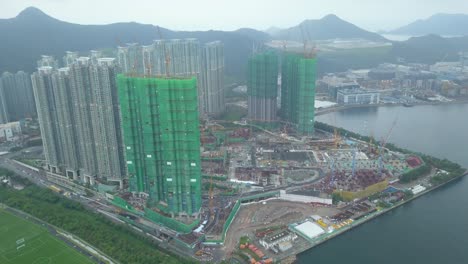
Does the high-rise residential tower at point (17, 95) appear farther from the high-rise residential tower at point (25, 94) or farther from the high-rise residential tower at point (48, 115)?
the high-rise residential tower at point (48, 115)

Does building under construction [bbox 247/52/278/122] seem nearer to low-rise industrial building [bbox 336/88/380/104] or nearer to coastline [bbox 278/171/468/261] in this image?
low-rise industrial building [bbox 336/88/380/104]

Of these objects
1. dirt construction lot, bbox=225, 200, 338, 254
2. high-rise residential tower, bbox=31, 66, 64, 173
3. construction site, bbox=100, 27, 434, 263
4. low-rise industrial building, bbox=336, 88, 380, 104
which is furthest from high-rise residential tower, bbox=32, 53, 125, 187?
low-rise industrial building, bbox=336, 88, 380, 104

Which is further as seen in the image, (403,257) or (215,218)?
(215,218)

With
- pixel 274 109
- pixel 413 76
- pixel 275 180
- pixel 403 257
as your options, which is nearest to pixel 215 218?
pixel 275 180

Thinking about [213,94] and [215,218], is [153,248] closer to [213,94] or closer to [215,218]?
[215,218]

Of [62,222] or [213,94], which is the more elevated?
[213,94]

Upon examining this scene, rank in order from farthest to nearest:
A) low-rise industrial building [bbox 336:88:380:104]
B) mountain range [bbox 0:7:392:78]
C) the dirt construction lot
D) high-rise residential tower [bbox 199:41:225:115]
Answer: mountain range [bbox 0:7:392:78], low-rise industrial building [bbox 336:88:380:104], high-rise residential tower [bbox 199:41:225:115], the dirt construction lot

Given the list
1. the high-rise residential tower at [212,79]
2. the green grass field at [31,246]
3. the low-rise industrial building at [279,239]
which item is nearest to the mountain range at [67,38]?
the high-rise residential tower at [212,79]
